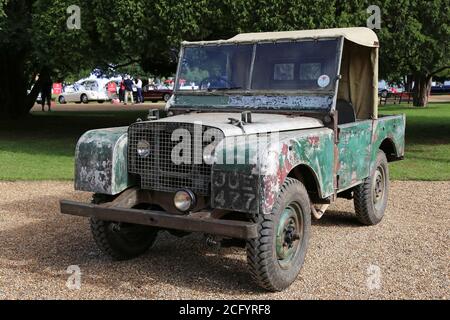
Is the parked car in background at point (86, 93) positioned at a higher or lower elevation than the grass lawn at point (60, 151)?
higher

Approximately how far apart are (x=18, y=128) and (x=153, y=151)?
15.3m

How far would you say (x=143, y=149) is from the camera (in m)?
4.72

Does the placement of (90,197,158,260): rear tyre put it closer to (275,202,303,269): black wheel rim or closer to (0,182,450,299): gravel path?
(0,182,450,299): gravel path

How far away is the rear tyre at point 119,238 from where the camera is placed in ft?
16.8

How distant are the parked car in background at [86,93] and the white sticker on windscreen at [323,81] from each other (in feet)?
135

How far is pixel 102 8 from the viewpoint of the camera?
12094 mm

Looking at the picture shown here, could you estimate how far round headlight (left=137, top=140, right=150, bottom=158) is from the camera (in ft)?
15.4

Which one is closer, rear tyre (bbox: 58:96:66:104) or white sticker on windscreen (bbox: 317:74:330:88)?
white sticker on windscreen (bbox: 317:74:330:88)

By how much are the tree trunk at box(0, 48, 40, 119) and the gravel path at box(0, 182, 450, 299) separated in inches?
588

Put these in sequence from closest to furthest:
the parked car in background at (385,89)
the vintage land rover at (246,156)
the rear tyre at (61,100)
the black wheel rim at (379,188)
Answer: the vintage land rover at (246,156)
the black wheel rim at (379,188)
the parked car in background at (385,89)
the rear tyre at (61,100)
